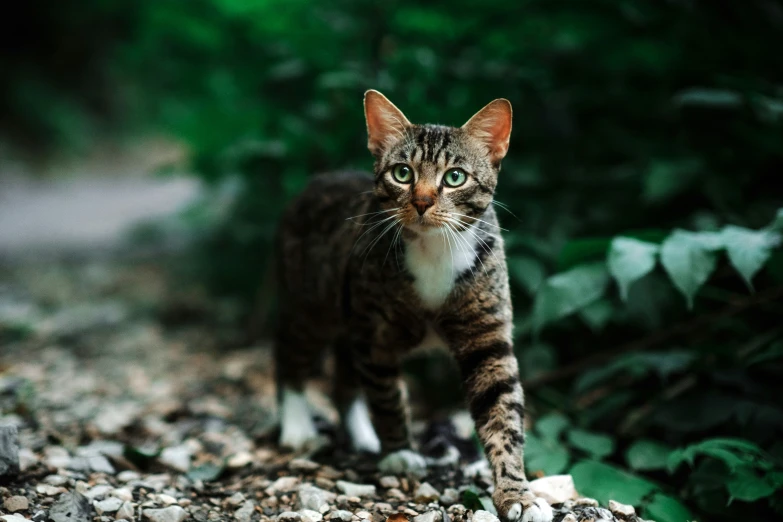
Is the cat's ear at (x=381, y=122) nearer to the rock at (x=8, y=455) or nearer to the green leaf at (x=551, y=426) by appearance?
the green leaf at (x=551, y=426)

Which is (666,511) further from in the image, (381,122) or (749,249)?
(381,122)

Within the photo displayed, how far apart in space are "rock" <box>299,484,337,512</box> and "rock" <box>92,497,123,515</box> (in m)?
0.69

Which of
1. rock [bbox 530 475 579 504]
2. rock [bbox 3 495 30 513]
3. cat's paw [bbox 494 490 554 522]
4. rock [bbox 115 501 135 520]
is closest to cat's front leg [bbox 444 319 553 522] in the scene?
cat's paw [bbox 494 490 554 522]

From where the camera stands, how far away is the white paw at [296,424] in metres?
3.62

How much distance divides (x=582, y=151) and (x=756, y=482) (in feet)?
8.25

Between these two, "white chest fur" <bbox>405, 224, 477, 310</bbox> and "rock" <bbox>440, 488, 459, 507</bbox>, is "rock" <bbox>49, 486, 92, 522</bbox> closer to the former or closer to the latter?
"rock" <bbox>440, 488, 459, 507</bbox>

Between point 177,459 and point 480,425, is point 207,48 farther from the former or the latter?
point 480,425

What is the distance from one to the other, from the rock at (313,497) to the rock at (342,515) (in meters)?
0.08

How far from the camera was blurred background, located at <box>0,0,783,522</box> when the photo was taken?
305 centimetres

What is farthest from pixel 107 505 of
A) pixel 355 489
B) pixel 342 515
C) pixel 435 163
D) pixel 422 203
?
pixel 435 163

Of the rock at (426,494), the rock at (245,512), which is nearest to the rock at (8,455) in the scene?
the rock at (245,512)

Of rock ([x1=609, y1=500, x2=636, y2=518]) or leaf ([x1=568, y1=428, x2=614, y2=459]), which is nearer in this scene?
rock ([x1=609, y1=500, x2=636, y2=518])

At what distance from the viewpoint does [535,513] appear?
2.48 m

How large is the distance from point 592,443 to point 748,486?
0.74m
